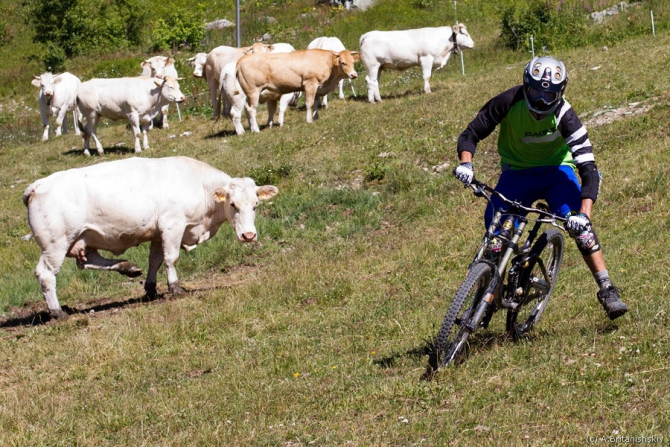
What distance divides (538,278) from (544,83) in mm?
1802

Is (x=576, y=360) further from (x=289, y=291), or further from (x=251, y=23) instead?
(x=251, y=23)

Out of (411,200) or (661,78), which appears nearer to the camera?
(411,200)

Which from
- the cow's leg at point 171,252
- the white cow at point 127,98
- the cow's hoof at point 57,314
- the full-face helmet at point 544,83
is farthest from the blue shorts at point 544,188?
the white cow at point 127,98

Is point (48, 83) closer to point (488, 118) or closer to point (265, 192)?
point (265, 192)

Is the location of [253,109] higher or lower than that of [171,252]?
higher

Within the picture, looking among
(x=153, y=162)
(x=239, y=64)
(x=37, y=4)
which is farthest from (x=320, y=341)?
(x=37, y=4)

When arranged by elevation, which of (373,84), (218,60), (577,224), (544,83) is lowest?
(373,84)

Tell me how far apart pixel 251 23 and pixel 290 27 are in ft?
11.1

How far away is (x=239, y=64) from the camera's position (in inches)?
929

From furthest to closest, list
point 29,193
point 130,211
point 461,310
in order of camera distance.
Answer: point 130,211, point 29,193, point 461,310

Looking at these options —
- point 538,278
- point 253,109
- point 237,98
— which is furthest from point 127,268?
point 237,98

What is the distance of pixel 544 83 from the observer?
6.80m

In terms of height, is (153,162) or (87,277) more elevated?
(153,162)

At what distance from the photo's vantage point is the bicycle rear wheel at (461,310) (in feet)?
21.7
